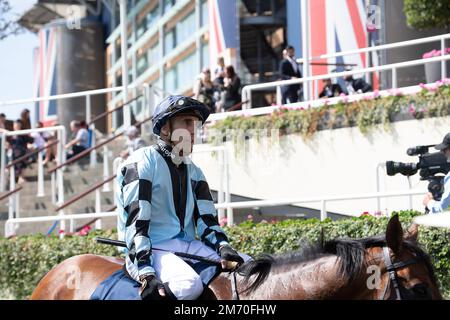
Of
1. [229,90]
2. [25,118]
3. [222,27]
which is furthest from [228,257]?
[222,27]

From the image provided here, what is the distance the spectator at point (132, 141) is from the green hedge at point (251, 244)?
6.98ft

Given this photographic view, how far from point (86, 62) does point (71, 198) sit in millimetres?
10386

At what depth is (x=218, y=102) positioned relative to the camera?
14.5 m

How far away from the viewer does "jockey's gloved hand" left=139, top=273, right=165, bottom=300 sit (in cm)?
498

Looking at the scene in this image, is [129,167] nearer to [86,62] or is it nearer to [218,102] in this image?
[218,102]

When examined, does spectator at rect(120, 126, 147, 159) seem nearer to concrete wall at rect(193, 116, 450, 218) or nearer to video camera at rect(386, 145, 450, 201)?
concrete wall at rect(193, 116, 450, 218)

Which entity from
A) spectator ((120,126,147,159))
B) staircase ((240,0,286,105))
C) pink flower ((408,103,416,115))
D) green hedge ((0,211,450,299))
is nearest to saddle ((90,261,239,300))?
green hedge ((0,211,450,299))

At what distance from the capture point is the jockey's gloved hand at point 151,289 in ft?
16.3

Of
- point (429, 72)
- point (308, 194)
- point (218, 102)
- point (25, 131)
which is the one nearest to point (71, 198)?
point (25, 131)

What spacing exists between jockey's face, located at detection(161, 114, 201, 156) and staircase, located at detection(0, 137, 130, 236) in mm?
8319

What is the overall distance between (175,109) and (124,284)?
3.04ft

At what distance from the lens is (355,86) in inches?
537

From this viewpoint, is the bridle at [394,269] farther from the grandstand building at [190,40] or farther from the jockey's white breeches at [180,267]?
→ the grandstand building at [190,40]

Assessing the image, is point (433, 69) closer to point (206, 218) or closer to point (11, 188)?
point (11, 188)
